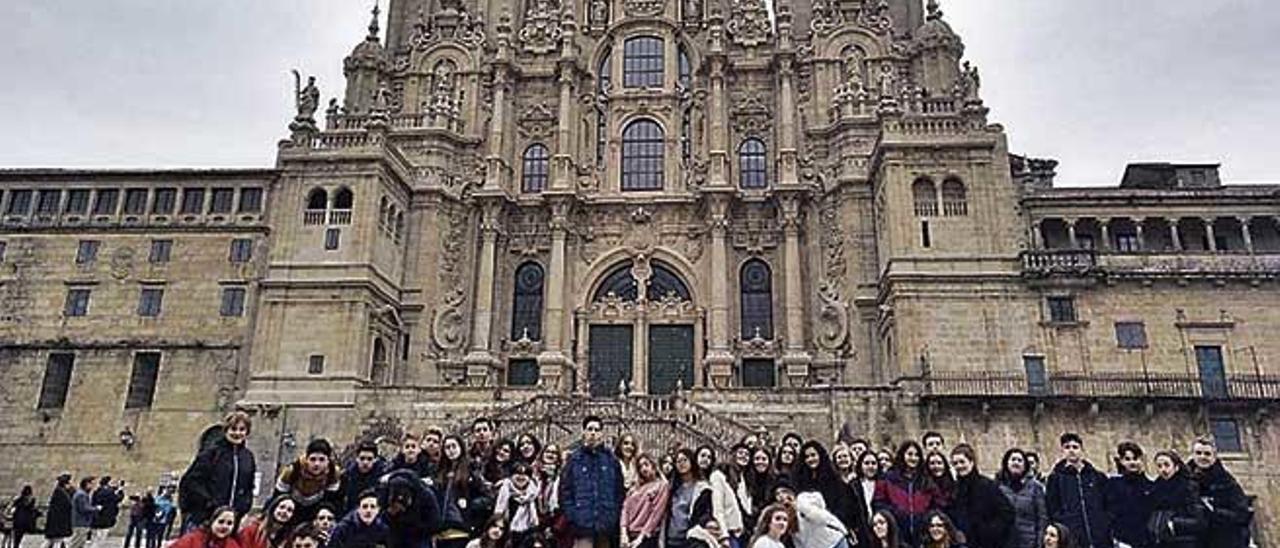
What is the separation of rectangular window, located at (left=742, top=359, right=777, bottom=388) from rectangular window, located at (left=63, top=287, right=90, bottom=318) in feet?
81.6

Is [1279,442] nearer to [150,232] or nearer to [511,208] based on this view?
[511,208]

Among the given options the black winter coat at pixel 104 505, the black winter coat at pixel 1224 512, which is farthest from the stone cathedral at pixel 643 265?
the black winter coat at pixel 1224 512

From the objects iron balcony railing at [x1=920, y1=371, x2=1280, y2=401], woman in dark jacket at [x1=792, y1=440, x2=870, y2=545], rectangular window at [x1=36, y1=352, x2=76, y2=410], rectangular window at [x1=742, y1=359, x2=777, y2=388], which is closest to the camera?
woman in dark jacket at [x1=792, y1=440, x2=870, y2=545]

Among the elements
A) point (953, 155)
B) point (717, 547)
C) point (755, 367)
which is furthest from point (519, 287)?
point (717, 547)

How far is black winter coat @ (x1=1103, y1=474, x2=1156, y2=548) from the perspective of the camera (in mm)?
9578

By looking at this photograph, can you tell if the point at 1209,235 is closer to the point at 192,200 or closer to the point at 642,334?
the point at 642,334

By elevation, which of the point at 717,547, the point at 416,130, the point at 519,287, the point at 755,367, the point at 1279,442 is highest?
the point at 416,130

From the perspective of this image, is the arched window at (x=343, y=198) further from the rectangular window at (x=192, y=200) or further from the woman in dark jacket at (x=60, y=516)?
the woman in dark jacket at (x=60, y=516)

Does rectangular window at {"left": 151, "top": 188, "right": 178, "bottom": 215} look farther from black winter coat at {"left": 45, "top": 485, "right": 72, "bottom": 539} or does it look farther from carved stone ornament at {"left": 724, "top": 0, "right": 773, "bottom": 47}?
carved stone ornament at {"left": 724, "top": 0, "right": 773, "bottom": 47}

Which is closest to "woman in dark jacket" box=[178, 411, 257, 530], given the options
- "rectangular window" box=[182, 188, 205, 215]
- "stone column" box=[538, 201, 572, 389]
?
"stone column" box=[538, 201, 572, 389]

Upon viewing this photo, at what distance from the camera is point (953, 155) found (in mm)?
31953

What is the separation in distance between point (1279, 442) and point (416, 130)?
33.1 m

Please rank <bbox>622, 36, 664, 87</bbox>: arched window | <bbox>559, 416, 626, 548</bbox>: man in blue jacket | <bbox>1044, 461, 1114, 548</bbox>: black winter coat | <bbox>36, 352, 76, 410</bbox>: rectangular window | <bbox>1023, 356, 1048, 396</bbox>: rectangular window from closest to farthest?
<bbox>559, 416, 626, 548</bbox>: man in blue jacket → <bbox>1044, 461, 1114, 548</bbox>: black winter coat → <bbox>1023, 356, 1048, 396</bbox>: rectangular window → <bbox>36, 352, 76, 410</bbox>: rectangular window → <bbox>622, 36, 664, 87</bbox>: arched window

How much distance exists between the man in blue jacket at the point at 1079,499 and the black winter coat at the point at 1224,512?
1.05 metres
